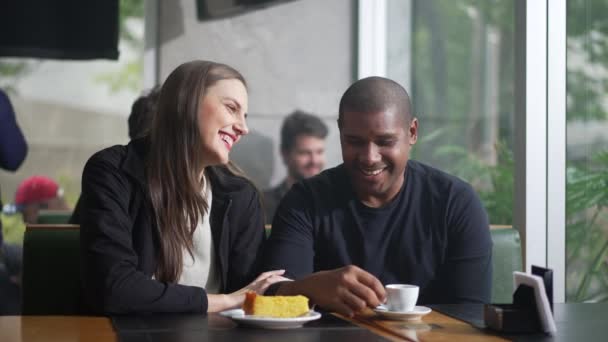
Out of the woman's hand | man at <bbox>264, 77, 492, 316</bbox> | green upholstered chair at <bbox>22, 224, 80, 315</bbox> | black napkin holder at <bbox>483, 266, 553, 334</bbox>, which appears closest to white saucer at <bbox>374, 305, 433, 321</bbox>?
black napkin holder at <bbox>483, 266, 553, 334</bbox>

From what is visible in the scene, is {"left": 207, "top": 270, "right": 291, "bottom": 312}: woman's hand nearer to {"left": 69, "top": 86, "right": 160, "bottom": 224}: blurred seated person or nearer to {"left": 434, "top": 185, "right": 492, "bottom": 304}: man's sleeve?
{"left": 434, "top": 185, "right": 492, "bottom": 304}: man's sleeve

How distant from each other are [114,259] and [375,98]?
0.82 meters

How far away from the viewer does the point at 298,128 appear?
502 centimetres

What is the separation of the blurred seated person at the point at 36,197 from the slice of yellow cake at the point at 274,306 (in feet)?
10.7

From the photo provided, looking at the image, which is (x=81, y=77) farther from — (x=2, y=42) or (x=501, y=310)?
(x=501, y=310)

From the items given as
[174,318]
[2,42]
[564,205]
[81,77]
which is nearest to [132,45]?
[81,77]

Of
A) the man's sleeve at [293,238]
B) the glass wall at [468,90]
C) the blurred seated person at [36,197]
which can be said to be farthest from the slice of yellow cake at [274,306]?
the blurred seated person at [36,197]

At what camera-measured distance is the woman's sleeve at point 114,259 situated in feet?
6.90

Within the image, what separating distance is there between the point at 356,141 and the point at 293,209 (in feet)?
0.83

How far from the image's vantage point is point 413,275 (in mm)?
2506

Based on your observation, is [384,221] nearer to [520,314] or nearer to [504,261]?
[504,261]

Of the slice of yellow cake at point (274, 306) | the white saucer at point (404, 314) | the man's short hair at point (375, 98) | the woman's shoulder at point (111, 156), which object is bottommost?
the white saucer at point (404, 314)

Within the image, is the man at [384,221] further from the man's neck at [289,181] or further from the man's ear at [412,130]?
the man's neck at [289,181]

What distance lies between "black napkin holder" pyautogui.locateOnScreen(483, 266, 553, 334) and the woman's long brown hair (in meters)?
0.87
